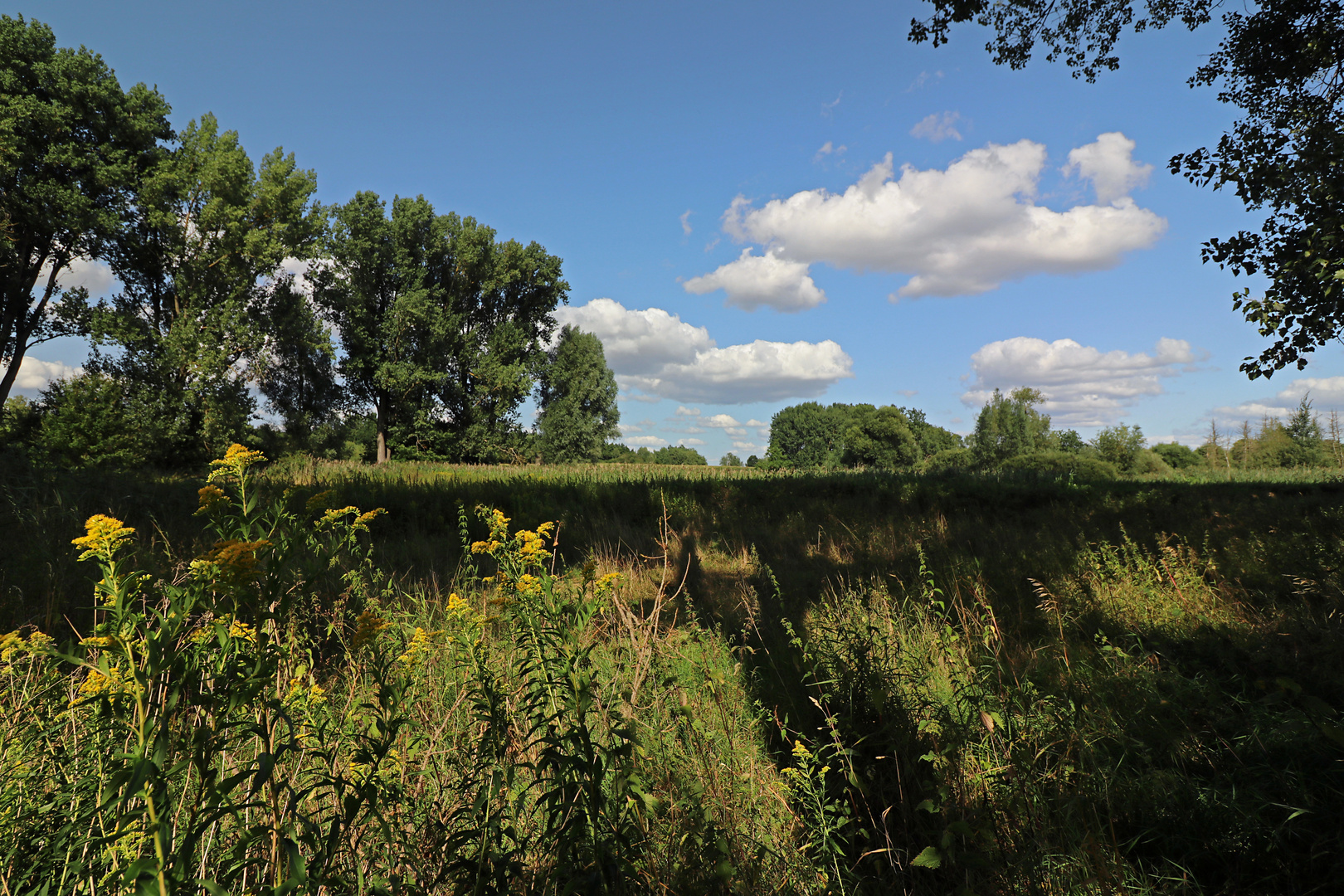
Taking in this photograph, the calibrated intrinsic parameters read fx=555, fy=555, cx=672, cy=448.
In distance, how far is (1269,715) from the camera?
2910 millimetres

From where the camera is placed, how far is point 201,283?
24.0 meters

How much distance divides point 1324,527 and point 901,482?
21.4 feet

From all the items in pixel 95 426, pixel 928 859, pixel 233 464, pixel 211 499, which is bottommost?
pixel 928 859

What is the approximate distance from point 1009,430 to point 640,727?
5769 cm

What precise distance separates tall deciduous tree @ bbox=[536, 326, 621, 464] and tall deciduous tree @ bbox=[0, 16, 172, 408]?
2199 centimetres

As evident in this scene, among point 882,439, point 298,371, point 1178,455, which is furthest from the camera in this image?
point 882,439

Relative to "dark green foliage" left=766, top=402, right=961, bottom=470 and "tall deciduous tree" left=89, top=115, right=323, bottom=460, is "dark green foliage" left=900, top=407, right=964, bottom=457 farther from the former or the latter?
"tall deciduous tree" left=89, top=115, right=323, bottom=460

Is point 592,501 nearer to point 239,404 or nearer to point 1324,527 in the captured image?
point 1324,527

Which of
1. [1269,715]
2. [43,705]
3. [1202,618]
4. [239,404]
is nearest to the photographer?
[43,705]

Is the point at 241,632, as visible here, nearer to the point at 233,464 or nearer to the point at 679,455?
the point at 233,464

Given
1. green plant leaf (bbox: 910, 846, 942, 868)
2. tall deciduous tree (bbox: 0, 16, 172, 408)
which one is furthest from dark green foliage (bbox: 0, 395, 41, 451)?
green plant leaf (bbox: 910, 846, 942, 868)

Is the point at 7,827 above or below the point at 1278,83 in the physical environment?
below

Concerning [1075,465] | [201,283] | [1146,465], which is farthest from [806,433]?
[201,283]

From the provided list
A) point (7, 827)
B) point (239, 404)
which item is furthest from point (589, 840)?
point (239, 404)
